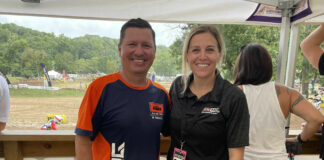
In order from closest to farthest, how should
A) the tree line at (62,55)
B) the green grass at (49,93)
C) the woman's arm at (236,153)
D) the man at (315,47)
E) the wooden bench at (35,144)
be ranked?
the woman's arm at (236,153) → the wooden bench at (35,144) → the man at (315,47) → the tree line at (62,55) → the green grass at (49,93)

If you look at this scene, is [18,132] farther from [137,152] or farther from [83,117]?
[137,152]

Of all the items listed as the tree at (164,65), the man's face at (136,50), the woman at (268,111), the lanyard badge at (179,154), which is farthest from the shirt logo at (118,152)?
the tree at (164,65)

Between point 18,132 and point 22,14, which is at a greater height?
point 22,14

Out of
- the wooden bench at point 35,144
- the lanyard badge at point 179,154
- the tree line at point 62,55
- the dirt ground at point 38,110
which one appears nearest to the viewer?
the lanyard badge at point 179,154

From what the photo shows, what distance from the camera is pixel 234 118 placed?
41.9 inches

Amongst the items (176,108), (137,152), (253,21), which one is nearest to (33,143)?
(137,152)

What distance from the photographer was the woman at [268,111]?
1.46 m

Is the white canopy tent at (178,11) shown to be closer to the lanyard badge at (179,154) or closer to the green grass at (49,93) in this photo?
the lanyard badge at (179,154)

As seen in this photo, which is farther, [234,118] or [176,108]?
[176,108]

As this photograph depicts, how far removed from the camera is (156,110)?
1.20m

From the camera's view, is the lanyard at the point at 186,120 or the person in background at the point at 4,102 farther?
the person in background at the point at 4,102

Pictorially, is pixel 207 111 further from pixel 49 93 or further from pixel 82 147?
pixel 49 93

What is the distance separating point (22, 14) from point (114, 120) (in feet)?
3.97

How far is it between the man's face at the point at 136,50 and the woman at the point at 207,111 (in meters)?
0.26
